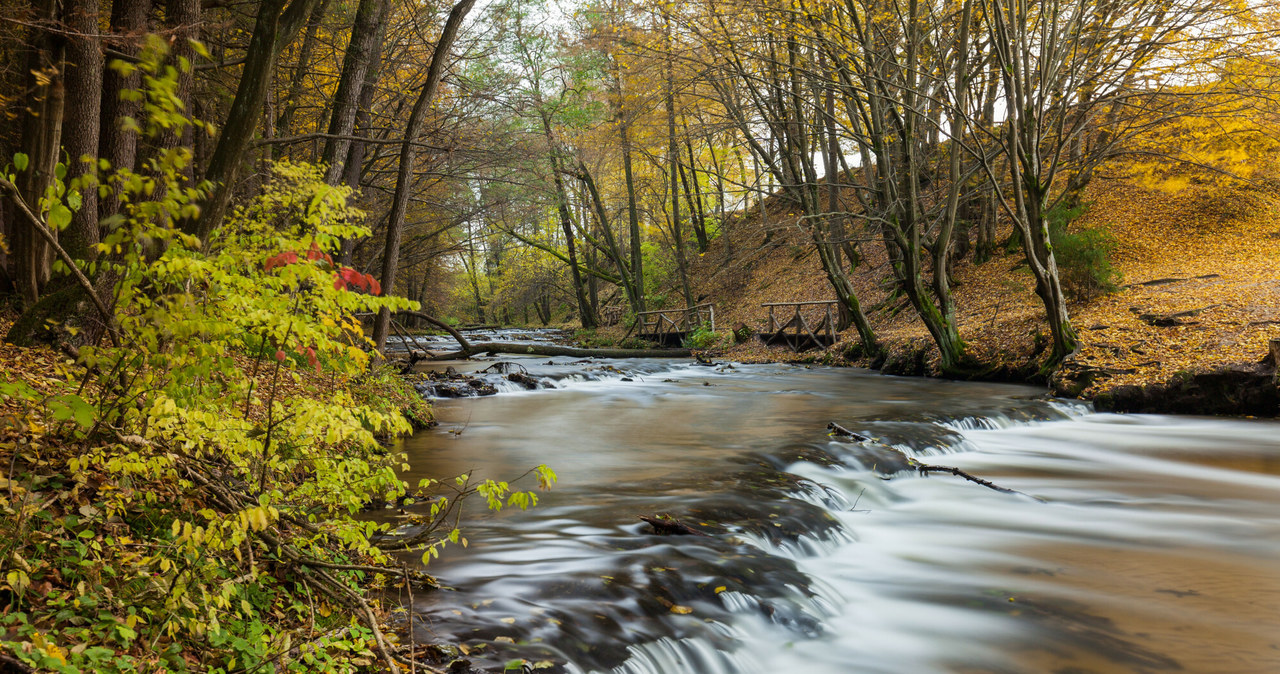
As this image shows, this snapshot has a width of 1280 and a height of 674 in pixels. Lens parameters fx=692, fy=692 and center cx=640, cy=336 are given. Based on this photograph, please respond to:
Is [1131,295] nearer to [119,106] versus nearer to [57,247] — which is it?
[57,247]

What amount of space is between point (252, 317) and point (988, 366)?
13997 mm

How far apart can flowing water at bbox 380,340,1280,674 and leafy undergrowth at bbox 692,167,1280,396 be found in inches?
65.6

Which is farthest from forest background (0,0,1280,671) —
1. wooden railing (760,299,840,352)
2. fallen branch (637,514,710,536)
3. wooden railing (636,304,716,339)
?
fallen branch (637,514,710,536)

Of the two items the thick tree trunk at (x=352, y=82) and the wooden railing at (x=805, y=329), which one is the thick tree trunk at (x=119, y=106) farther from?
the wooden railing at (x=805, y=329)

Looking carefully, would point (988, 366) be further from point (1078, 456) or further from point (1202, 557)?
point (1202, 557)

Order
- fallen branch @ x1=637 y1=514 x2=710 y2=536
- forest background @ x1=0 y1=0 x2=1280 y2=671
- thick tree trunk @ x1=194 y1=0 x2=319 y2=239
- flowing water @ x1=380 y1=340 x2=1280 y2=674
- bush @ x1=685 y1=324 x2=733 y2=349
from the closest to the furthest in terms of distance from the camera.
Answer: forest background @ x1=0 y1=0 x2=1280 y2=671, flowing water @ x1=380 y1=340 x2=1280 y2=674, thick tree trunk @ x1=194 y1=0 x2=319 y2=239, fallen branch @ x1=637 y1=514 x2=710 y2=536, bush @ x1=685 y1=324 x2=733 y2=349

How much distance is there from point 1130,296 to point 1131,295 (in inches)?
4.4

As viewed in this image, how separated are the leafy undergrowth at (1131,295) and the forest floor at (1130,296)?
1.2 inches

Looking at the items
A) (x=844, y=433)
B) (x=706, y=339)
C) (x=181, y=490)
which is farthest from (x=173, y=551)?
(x=706, y=339)

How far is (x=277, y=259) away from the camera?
10.3 feet

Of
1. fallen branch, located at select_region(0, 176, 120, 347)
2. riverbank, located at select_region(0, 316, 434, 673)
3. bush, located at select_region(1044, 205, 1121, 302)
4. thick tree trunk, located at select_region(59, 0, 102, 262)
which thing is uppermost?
thick tree trunk, located at select_region(59, 0, 102, 262)

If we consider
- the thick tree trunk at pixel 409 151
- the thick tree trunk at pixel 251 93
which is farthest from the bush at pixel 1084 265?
the thick tree trunk at pixel 251 93

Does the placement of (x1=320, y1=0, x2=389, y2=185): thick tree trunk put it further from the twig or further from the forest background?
the twig

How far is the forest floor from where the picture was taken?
10.9 meters
